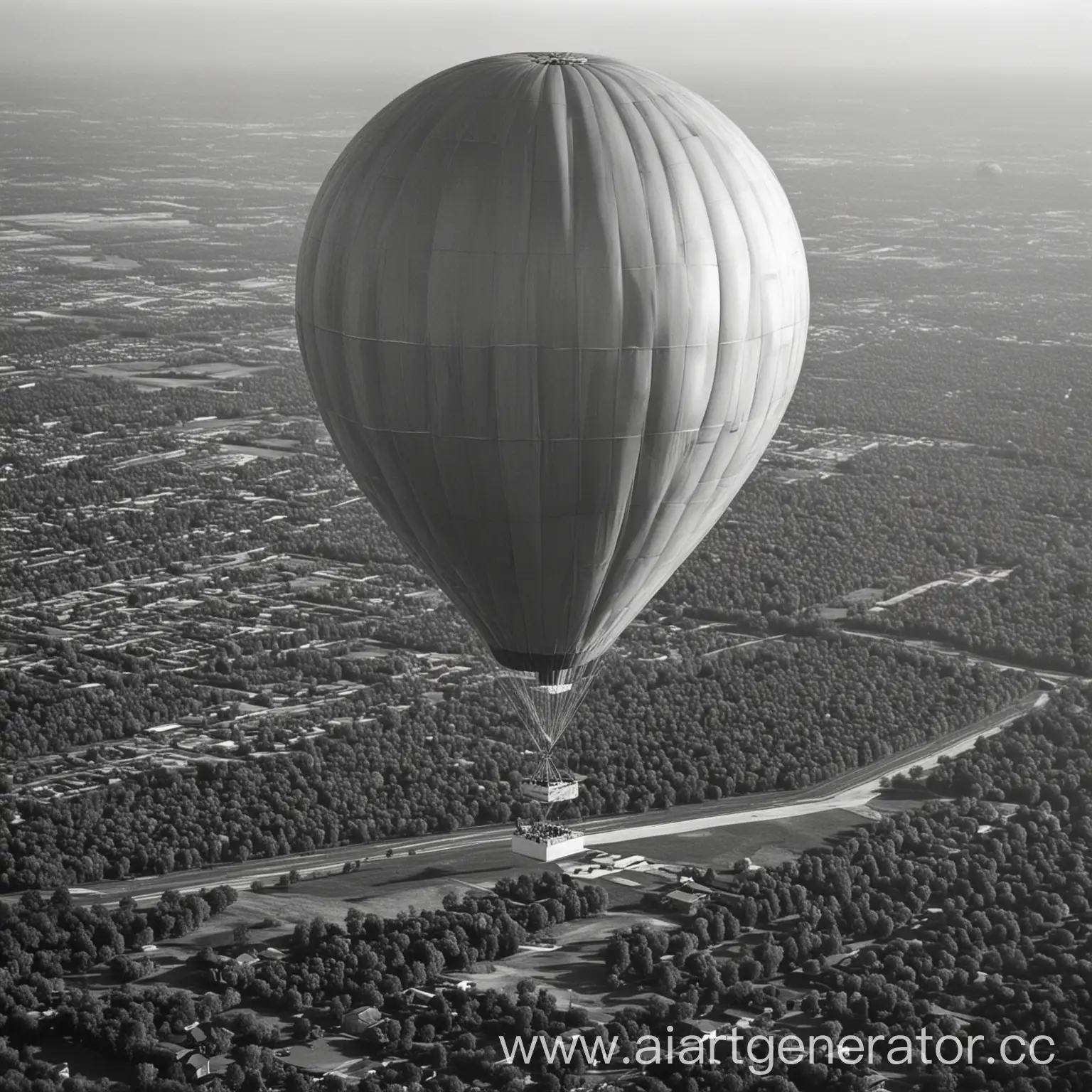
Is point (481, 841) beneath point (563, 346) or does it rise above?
beneath

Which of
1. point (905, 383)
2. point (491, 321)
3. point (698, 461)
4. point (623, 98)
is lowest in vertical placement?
point (905, 383)

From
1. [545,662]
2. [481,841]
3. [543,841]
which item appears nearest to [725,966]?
[543,841]

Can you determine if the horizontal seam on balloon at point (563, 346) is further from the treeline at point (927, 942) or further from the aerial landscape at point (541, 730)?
the treeline at point (927, 942)

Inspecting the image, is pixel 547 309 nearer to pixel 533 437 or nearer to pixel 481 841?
pixel 533 437

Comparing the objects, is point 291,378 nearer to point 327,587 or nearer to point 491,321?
point 327,587

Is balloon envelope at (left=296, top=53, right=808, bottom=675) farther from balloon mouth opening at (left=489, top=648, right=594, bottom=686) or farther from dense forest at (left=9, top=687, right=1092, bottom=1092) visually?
dense forest at (left=9, top=687, right=1092, bottom=1092)

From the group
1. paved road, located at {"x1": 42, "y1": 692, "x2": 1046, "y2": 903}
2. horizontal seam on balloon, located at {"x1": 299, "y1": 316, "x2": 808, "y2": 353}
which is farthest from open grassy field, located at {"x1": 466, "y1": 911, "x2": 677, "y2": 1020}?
horizontal seam on balloon, located at {"x1": 299, "y1": 316, "x2": 808, "y2": 353}

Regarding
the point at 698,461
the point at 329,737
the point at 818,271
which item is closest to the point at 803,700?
the point at 329,737
